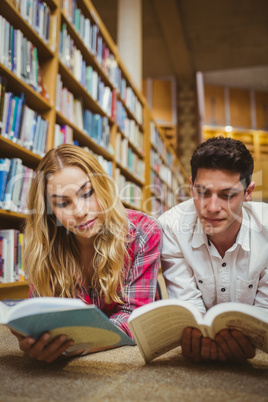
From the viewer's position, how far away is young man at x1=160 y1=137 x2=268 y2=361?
3.43 ft

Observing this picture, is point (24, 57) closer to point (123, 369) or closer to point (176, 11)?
point (123, 369)

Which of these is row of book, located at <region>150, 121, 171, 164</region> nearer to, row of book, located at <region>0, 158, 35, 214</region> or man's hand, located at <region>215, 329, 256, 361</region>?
row of book, located at <region>0, 158, 35, 214</region>

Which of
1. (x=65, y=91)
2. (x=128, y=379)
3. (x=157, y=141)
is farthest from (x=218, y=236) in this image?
(x=157, y=141)

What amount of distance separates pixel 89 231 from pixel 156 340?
0.45 m

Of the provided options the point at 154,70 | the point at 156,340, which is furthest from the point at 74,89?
the point at 154,70

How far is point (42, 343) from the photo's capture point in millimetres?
736

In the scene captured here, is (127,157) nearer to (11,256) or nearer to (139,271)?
(11,256)

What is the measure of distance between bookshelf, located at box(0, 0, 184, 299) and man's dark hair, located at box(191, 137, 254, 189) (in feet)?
3.13

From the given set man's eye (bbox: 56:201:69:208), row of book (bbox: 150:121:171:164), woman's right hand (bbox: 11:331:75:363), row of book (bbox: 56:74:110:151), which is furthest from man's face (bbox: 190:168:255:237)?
row of book (bbox: 150:121:171:164)

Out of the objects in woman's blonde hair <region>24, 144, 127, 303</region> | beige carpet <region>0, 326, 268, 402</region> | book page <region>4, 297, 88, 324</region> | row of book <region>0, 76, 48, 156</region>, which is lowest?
beige carpet <region>0, 326, 268, 402</region>

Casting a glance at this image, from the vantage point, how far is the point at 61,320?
69cm

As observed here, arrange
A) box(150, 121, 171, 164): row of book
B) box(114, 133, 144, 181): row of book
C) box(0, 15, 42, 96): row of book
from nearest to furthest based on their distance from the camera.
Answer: box(0, 15, 42, 96): row of book → box(114, 133, 144, 181): row of book → box(150, 121, 171, 164): row of book

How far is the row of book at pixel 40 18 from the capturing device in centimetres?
176

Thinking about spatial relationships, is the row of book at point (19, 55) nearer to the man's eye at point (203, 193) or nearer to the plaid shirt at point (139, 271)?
the plaid shirt at point (139, 271)
